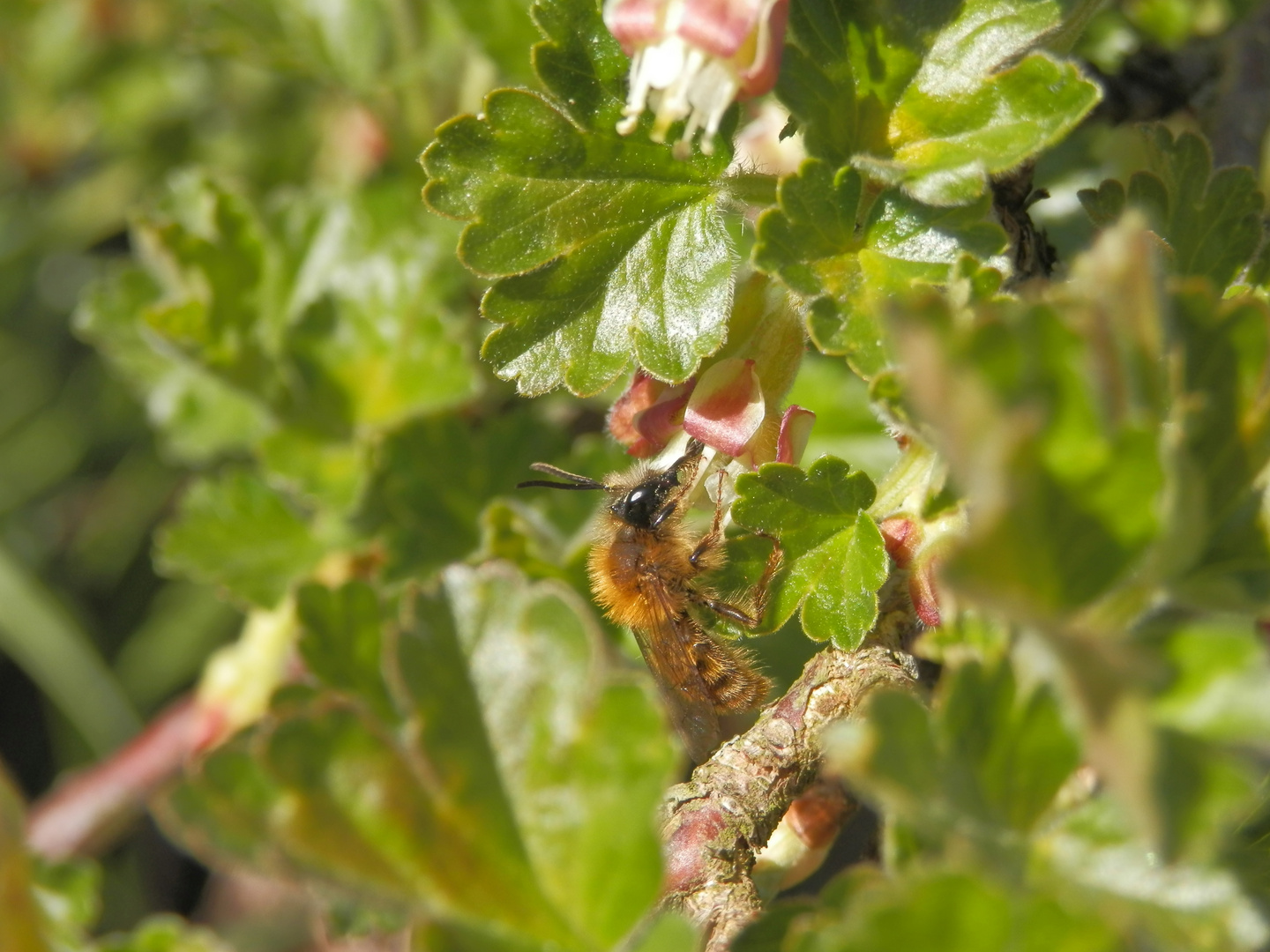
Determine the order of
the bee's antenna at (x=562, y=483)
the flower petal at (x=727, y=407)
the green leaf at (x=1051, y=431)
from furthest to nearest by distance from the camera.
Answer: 1. the bee's antenna at (x=562, y=483)
2. the flower petal at (x=727, y=407)
3. the green leaf at (x=1051, y=431)

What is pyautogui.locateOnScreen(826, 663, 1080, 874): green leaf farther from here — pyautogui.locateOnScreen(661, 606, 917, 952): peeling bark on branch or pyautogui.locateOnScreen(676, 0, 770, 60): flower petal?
pyautogui.locateOnScreen(676, 0, 770, 60): flower petal

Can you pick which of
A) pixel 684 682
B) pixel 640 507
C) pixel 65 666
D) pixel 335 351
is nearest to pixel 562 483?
pixel 640 507

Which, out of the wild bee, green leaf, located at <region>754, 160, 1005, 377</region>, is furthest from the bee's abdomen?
green leaf, located at <region>754, 160, 1005, 377</region>

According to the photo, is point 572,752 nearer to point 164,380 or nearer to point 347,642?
point 347,642

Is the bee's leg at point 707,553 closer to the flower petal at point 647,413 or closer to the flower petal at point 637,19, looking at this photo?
the flower petal at point 647,413

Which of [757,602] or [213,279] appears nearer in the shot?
[757,602]

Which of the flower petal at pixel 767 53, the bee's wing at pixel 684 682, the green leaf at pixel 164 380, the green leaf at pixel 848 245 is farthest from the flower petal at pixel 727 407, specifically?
the green leaf at pixel 164 380
